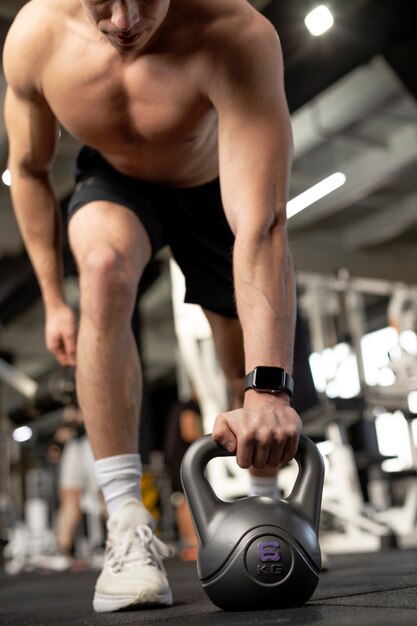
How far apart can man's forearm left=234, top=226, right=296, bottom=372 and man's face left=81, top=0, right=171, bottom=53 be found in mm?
316

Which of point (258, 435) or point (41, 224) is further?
point (41, 224)

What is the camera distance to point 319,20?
349 centimetres

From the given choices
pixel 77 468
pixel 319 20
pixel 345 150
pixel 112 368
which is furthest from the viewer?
pixel 345 150

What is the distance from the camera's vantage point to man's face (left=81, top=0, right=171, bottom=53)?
3.30 ft

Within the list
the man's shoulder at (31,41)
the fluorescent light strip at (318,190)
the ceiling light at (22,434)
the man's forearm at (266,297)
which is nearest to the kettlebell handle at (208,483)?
the man's forearm at (266,297)

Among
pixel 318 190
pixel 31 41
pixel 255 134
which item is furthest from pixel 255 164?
pixel 318 190

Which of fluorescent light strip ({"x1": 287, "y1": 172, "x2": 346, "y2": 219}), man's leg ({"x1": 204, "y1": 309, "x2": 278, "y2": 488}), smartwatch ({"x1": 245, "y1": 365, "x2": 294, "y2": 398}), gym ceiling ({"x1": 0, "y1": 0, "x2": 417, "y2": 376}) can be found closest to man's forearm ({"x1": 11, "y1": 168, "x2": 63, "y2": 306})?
man's leg ({"x1": 204, "y1": 309, "x2": 278, "y2": 488})

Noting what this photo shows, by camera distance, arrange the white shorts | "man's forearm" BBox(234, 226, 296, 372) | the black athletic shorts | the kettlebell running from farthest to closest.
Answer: the white shorts, the black athletic shorts, "man's forearm" BBox(234, 226, 296, 372), the kettlebell

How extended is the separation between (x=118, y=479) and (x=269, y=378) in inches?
14.3

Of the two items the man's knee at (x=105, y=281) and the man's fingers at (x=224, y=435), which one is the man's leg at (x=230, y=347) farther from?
the man's fingers at (x=224, y=435)

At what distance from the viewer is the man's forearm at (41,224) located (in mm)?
1408

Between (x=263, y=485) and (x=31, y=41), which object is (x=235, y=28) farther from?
(x=263, y=485)

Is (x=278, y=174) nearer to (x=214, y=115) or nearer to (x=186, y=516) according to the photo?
(x=214, y=115)

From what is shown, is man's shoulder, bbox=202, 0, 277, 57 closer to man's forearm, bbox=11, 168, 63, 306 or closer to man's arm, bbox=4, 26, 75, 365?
man's arm, bbox=4, 26, 75, 365
